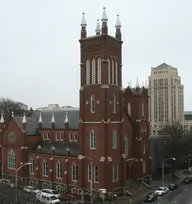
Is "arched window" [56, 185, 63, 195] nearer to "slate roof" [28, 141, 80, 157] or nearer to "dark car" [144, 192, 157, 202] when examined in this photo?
"slate roof" [28, 141, 80, 157]

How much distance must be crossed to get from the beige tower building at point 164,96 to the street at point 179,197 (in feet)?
353

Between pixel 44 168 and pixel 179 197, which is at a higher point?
pixel 44 168

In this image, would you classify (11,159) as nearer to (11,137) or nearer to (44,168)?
(11,137)

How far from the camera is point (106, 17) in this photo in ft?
159

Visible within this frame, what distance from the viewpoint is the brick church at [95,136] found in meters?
47.5

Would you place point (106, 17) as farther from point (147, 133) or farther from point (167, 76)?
point (167, 76)

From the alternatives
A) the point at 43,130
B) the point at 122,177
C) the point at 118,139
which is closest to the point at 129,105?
the point at 118,139

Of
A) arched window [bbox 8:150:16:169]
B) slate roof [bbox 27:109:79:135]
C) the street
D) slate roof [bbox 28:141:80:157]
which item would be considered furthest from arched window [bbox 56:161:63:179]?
the street

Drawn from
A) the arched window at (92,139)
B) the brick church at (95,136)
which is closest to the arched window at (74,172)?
the brick church at (95,136)

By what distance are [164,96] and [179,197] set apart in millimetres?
121736

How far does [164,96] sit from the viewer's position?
170 meters

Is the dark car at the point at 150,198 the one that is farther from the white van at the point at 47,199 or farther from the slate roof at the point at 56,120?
the slate roof at the point at 56,120

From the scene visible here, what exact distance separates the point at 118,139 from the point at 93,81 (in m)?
10.4

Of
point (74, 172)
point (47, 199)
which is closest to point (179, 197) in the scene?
point (74, 172)
